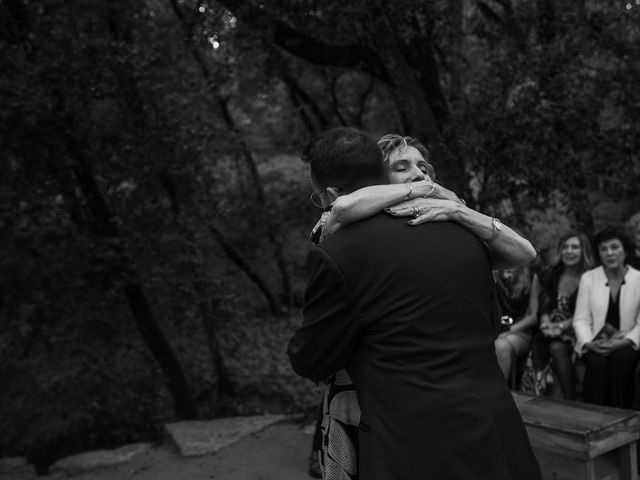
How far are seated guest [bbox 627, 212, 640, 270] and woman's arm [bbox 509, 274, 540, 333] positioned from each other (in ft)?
2.34

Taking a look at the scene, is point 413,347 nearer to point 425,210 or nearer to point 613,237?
point 425,210

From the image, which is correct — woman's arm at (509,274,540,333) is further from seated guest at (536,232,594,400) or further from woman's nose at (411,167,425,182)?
woman's nose at (411,167,425,182)

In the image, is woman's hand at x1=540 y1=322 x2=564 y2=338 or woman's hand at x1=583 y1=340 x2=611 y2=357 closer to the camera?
woman's hand at x1=583 y1=340 x2=611 y2=357

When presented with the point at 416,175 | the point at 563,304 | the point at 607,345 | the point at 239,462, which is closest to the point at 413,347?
the point at 416,175

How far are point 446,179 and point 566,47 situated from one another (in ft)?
5.34

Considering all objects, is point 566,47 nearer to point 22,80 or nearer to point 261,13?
point 261,13

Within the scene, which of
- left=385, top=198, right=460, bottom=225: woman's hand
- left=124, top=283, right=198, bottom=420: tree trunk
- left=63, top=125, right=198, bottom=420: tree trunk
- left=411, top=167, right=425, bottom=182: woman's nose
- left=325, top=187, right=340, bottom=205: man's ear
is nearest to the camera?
left=385, top=198, right=460, bottom=225: woman's hand

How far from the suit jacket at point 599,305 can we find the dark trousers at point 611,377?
126 millimetres

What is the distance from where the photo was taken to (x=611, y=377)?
15.0 feet

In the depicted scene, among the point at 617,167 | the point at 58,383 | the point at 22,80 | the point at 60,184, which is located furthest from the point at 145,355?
the point at 617,167

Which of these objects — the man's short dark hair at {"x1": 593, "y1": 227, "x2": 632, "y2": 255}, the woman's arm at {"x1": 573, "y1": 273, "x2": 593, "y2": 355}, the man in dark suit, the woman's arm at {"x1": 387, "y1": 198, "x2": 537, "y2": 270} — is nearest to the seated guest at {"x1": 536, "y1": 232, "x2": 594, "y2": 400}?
the woman's arm at {"x1": 573, "y1": 273, "x2": 593, "y2": 355}

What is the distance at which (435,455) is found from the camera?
180 cm

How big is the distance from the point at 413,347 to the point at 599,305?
3.50 meters

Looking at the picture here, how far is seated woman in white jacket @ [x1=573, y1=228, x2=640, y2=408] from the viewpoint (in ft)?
14.9
